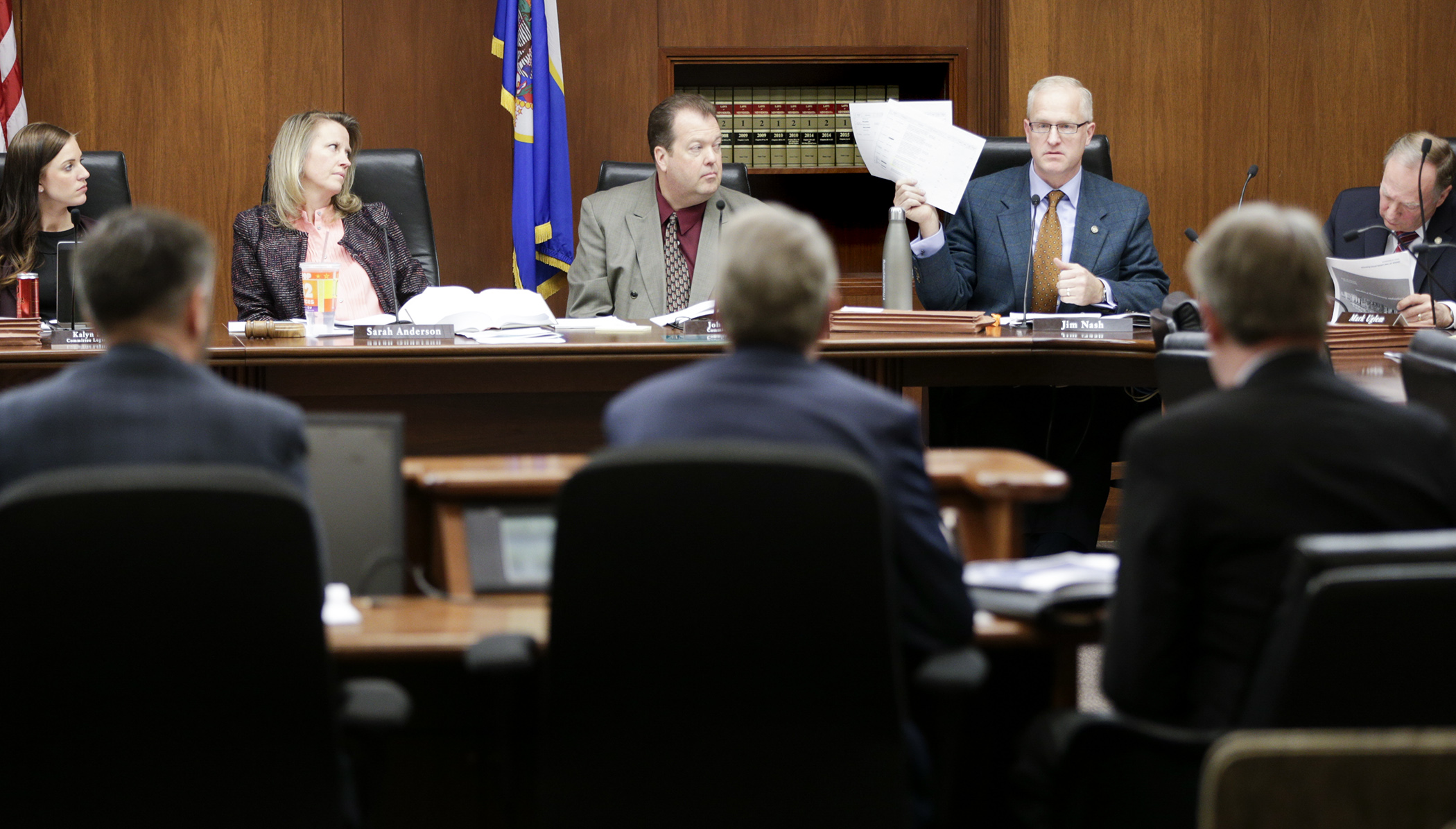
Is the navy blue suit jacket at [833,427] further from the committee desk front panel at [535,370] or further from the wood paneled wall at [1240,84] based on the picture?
the wood paneled wall at [1240,84]

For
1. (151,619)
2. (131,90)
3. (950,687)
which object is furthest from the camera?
(131,90)

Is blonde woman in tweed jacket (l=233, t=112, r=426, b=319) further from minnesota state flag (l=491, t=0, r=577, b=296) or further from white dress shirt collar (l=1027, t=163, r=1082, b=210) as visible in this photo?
white dress shirt collar (l=1027, t=163, r=1082, b=210)

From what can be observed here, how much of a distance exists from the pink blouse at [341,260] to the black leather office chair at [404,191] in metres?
0.17

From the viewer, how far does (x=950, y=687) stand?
141 cm

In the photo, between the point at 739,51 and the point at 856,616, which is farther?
the point at 739,51

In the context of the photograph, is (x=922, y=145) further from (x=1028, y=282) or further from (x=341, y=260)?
(x=341, y=260)

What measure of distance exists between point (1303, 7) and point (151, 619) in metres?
4.92

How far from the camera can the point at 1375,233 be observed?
4129 millimetres

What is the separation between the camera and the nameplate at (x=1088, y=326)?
3.19 m

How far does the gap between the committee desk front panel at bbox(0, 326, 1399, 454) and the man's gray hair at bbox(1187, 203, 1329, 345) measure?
5.05 feet

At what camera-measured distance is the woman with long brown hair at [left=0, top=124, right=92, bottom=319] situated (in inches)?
141

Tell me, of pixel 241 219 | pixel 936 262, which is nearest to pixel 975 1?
pixel 936 262

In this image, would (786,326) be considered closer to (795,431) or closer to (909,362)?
(795,431)

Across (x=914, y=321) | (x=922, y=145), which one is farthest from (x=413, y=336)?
(x=922, y=145)
